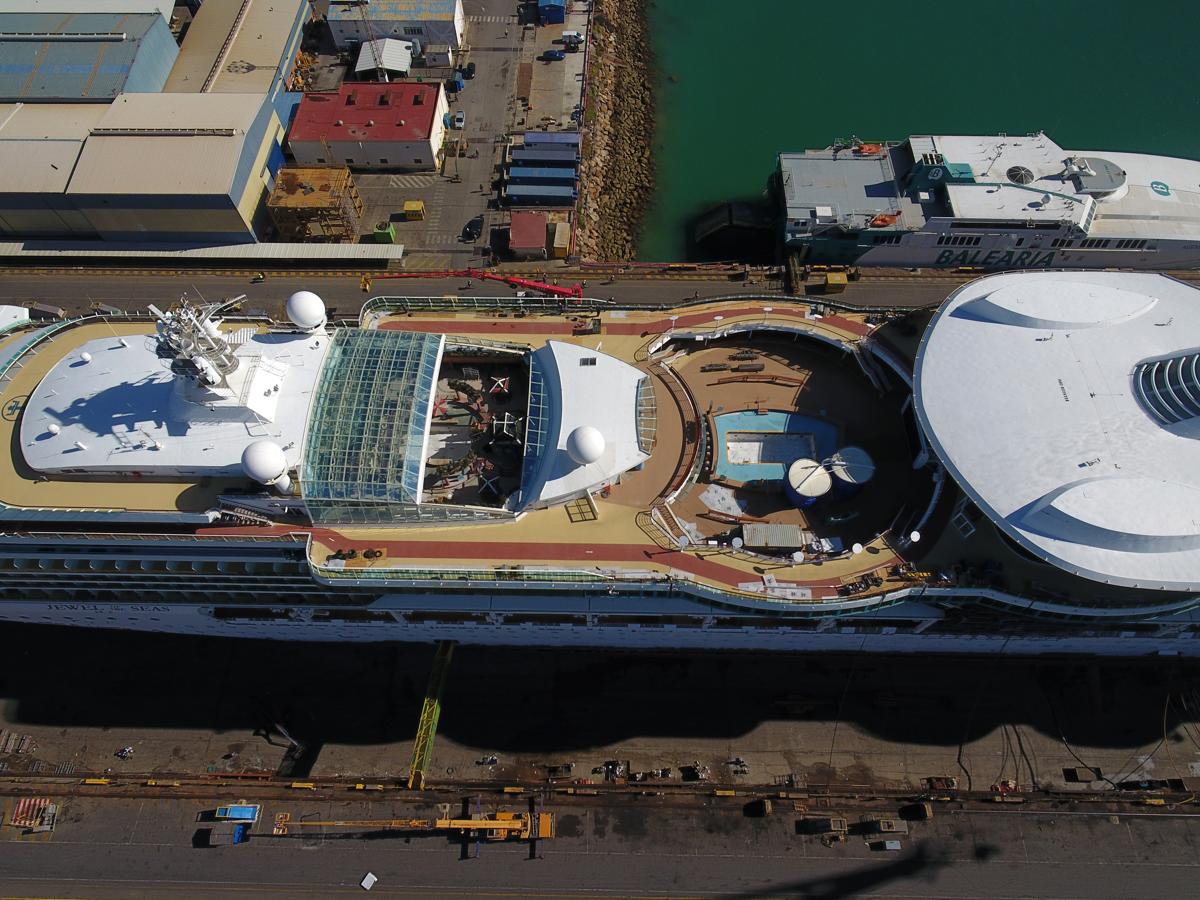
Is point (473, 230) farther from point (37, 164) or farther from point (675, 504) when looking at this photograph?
point (675, 504)

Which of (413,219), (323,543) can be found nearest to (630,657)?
(323,543)

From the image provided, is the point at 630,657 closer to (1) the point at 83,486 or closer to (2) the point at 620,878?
(2) the point at 620,878

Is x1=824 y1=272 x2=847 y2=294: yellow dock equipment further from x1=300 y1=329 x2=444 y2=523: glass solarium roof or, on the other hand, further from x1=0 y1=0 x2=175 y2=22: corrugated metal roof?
x1=0 y1=0 x2=175 y2=22: corrugated metal roof

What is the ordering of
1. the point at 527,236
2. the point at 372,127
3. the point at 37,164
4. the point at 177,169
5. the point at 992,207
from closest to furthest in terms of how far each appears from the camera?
the point at 992,207 → the point at 177,169 → the point at 37,164 → the point at 527,236 → the point at 372,127

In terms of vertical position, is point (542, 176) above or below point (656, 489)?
above

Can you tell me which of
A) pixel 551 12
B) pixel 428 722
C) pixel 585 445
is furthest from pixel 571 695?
pixel 551 12

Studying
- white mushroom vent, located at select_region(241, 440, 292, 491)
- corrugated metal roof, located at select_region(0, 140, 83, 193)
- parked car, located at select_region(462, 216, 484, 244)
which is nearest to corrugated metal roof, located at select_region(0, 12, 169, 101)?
corrugated metal roof, located at select_region(0, 140, 83, 193)
